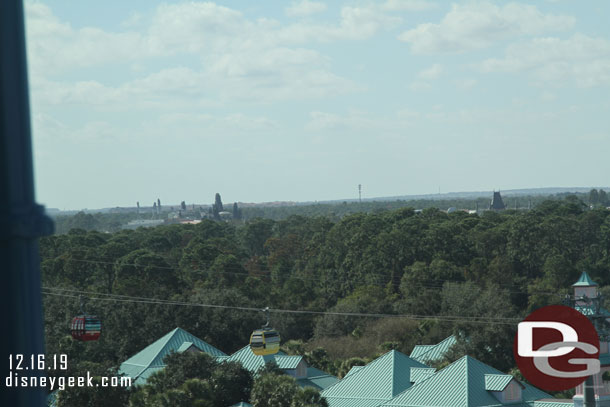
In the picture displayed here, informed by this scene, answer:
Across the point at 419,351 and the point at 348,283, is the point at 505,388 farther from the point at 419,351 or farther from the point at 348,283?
the point at 348,283

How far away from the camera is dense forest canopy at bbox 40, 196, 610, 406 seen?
5431cm

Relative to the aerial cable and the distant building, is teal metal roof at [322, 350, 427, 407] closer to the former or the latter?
the distant building

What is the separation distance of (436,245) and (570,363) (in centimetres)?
4865

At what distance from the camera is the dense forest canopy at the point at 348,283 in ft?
178

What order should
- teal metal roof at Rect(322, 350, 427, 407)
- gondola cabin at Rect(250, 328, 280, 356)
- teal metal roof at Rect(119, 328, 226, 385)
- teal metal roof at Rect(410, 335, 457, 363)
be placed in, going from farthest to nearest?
teal metal roof at Rect(410, 335, 457, 363)
teal metal roof at Rect(119, 328, 226, 385)
teal metal roof at Rect(322, 350, 427, 407)
gondola cabin at Rect(250, 328, 280, 356)

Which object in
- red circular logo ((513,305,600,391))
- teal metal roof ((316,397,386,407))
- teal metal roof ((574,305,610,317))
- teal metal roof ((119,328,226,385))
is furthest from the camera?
teal metal roof ((119,328,226,385))

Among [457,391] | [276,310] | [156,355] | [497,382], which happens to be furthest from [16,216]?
[276,310]

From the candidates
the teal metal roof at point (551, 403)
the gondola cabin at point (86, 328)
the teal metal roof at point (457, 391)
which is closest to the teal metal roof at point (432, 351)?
the teal metal roof at point (457, 391)

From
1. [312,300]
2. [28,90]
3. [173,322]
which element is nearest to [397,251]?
[312,300]

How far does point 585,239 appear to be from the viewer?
8238 centimetres

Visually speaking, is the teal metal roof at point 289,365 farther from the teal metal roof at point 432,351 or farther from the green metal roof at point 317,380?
the teal metal roof at point 432,351

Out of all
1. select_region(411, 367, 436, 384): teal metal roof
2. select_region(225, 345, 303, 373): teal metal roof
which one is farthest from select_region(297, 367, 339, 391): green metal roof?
select_region(411, 367, 436, 384): teal metal roof

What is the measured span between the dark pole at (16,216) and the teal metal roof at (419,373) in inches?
1392

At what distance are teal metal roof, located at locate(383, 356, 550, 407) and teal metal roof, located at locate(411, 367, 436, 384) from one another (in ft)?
11.0
